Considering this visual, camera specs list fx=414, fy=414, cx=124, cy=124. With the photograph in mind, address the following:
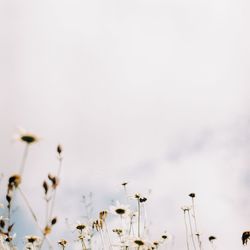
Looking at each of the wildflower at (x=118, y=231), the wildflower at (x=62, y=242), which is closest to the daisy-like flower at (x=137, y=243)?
the wildflower at (x=118, y=231)

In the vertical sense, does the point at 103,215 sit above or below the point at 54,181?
above

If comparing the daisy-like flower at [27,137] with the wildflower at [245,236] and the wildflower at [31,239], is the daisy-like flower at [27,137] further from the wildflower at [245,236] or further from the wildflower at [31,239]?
the wildflower at [245,236]

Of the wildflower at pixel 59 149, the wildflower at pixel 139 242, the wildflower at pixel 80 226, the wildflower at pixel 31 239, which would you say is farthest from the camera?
the wildflower at pixel 80 226

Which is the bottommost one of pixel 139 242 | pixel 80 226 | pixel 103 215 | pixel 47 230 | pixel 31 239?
pixel 47 230

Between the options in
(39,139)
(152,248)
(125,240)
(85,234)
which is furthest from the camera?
(85,234)

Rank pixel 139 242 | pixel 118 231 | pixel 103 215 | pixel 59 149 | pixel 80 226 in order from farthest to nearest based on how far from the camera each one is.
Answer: pixel 80 226 → pixel 118 231 → pixel 103 215 → pixel 139 242 → pixel 59 149

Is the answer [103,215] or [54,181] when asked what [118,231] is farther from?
[54,181]

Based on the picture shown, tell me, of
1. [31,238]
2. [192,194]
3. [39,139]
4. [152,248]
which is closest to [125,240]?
[152,248]

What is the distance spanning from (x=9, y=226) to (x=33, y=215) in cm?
21

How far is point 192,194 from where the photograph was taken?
21.8 ft

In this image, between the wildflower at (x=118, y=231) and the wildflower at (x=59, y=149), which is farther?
the wildflower at (x=118, y=231)

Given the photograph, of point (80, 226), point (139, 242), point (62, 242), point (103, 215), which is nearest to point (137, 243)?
point (139, 242)

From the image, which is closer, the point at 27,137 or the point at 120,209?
the point at 27,137

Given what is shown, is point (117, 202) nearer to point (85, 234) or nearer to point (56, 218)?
point (85, 234)
